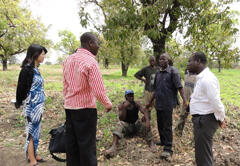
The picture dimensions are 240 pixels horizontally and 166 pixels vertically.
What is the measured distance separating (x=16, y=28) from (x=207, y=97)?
52.8 ft

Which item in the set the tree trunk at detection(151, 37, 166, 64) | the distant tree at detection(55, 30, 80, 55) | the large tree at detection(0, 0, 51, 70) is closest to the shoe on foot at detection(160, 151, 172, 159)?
the tree trunk at detection(151, 37, 166, 64)

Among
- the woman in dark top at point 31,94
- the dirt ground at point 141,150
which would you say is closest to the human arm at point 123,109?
the dirt ground at point 141,150

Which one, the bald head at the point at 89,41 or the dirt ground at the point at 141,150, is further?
the dirt ground at the point at 141,150

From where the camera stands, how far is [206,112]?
268 cm

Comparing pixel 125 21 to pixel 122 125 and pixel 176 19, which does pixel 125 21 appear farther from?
pixel 122 125

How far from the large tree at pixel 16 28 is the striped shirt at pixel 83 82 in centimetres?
979

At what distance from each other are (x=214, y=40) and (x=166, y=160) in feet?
14.5

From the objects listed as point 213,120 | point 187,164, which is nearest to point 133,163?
point 187,164

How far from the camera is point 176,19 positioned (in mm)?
6367

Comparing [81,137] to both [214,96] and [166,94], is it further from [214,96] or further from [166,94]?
[166,94]

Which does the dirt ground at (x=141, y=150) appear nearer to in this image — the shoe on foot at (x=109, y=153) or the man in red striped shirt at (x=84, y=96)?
the shoe on foot at (x=109, y=153)

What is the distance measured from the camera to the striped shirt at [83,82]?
2.49 metres

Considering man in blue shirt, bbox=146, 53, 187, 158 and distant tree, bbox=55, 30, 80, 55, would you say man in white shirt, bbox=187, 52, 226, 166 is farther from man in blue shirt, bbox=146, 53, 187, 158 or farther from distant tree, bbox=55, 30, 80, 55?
distant tree, bbox=55, 30, 80, 55

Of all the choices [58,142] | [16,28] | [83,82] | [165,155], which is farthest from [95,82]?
[16,28]
